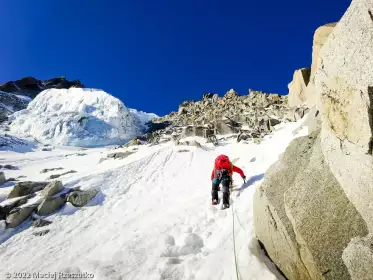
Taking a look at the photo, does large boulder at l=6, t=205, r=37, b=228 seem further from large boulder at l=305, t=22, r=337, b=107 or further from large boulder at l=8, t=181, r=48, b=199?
large boulder at l=305, t=22, r=337, b=107

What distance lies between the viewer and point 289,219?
536 cm

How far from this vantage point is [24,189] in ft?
44.6

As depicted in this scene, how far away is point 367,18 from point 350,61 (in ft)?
2.09

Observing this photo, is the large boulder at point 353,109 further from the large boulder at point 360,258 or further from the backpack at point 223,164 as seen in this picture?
the backpack at point 223,164

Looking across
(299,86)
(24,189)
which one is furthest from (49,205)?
(299,86)

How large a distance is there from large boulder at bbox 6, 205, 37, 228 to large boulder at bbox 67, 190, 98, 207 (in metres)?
1.52

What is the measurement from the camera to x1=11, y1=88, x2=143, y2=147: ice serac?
154 ft

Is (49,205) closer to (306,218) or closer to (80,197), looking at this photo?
(80,197)

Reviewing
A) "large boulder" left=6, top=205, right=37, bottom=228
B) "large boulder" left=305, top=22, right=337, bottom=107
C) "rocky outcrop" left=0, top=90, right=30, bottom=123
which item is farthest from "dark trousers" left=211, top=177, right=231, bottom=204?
"rocky outcrop" left=0, top=90, right=30, bottom=123

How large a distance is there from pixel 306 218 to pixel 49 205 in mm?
10098

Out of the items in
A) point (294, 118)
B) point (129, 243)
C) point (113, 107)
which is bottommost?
point (129, 243)

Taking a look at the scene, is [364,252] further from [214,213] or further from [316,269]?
[214,213]

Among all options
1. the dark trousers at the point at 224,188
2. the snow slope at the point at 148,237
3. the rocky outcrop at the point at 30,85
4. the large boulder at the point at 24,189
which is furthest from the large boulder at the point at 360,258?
the rocky outcrop at the point at 30,85

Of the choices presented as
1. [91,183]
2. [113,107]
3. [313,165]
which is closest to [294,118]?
[91,183]
